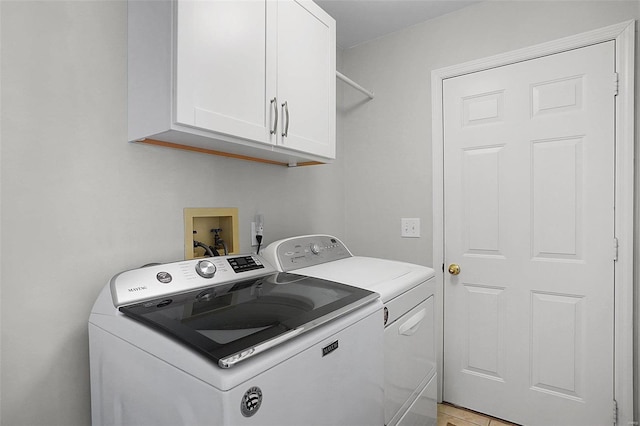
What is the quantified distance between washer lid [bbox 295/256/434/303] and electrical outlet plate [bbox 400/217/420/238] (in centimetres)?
57

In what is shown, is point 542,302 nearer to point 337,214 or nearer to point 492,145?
point 492,145

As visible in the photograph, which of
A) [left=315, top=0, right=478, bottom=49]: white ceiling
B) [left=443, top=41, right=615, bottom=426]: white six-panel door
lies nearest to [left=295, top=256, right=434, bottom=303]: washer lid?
[left=443, top=41, right=615, bottom=426]: white six-panel door

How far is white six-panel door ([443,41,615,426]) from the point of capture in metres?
1.73

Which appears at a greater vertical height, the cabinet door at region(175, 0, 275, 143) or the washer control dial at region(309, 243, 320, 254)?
the cabinet door at region(175, 0, 275, 143)

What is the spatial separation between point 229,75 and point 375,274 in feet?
3.24

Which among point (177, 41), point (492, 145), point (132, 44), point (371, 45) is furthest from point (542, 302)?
point (132, 44)

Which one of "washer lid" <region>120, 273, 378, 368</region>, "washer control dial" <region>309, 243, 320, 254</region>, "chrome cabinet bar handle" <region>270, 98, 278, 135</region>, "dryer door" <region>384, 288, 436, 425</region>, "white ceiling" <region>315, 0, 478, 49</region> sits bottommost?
"dryer door" <region>384, 288, 436, 425</region>

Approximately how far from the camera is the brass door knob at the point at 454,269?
6.94 ft

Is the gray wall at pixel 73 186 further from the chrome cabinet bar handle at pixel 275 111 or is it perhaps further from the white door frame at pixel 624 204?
the chrome cabinet bar handle at pixel 275 111

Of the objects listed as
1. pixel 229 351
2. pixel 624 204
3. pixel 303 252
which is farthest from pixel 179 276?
pixel 624 204

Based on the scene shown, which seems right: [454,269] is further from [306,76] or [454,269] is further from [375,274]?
[306,76]

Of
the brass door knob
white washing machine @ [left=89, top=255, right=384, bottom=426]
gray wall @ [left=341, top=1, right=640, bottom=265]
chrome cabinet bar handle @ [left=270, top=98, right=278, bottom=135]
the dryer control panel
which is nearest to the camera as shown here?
white washing machine @ [left=89, top=255, right=384, bottom=426]

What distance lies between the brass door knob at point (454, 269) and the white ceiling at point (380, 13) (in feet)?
5.08

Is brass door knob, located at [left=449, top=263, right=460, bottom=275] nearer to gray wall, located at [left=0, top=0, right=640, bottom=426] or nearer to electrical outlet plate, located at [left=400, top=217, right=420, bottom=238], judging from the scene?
electrical outlet plate, located at [left=400, top=217, right=420, bottom=238]
